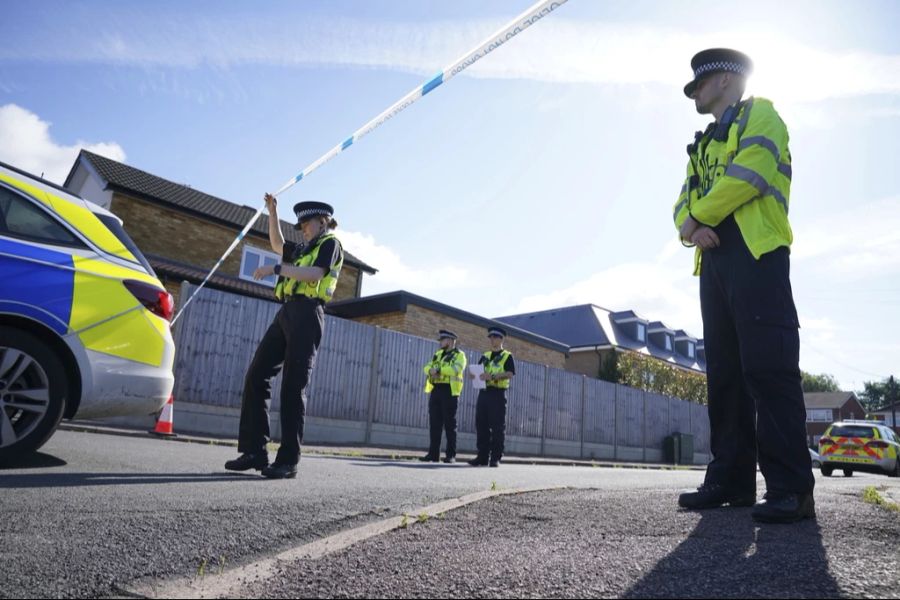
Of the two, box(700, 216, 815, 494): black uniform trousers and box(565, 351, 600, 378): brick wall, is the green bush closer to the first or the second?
box(565, 351, 600, 378): brick wall

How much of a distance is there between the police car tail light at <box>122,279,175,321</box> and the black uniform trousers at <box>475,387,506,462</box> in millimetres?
5963

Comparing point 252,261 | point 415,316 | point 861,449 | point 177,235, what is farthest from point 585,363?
point 177,235

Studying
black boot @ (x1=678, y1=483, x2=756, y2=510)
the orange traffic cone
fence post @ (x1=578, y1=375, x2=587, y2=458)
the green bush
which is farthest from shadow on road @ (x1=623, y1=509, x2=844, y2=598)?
the green bush

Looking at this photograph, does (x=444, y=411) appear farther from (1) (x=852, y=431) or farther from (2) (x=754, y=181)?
(1) (x=852, y=431)

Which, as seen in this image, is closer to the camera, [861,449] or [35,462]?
[35,462]

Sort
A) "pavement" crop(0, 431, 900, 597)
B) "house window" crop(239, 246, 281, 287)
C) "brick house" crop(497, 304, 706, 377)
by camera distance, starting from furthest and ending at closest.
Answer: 1. "brick house" crop(497, 304, 706, 377)
2. "house window" crop(239, 246, 281, 287)
3. "pavement" crop(0, 431, 900, 597)

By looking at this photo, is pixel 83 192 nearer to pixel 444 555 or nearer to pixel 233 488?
pixel 233 488

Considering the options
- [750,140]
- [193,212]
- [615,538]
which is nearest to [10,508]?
[615,538]

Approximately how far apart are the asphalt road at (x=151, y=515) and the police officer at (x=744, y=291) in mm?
865

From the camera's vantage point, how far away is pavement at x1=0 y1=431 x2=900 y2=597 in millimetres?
1742

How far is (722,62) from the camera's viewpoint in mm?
3324

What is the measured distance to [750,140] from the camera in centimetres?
299

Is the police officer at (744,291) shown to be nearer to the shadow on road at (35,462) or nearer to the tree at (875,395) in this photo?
the shadow on road at (35,462)

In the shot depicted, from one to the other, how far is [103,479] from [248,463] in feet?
3.54
